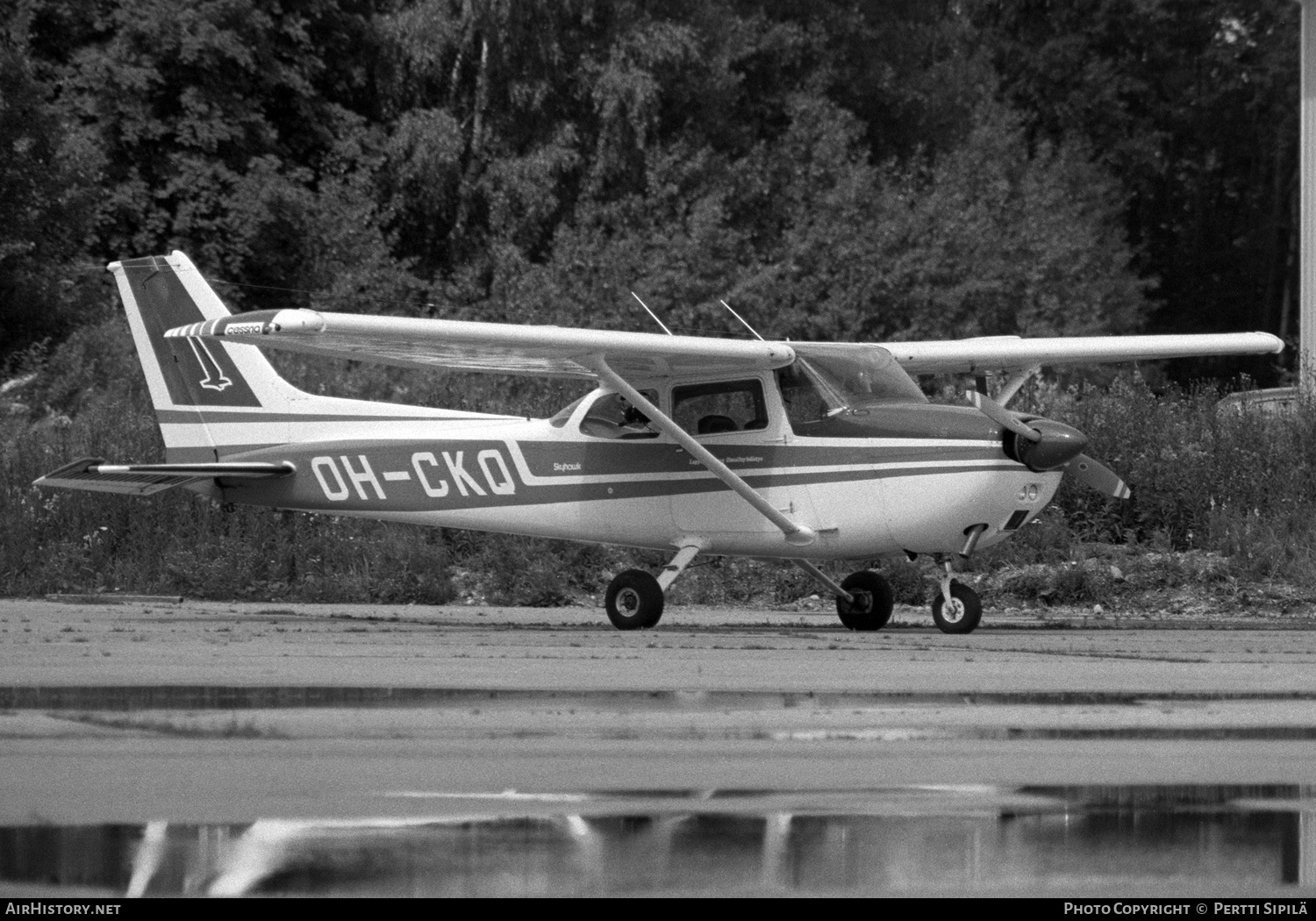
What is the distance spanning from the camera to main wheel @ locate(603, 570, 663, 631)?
14.0 meters

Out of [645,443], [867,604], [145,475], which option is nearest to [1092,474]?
[867,604]

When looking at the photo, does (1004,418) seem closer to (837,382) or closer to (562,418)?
(837,382)

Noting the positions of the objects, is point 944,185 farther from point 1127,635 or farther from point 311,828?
point 311,828

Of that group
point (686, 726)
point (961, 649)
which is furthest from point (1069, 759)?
point (961, 649)

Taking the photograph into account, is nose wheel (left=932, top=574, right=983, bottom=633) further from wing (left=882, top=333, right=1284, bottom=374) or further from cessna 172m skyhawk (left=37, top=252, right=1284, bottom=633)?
wing (left=882, top=333, right=1284, bottom=374)

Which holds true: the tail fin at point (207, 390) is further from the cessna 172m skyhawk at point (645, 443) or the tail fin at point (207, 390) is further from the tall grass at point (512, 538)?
the tall grass at point (512, 538)

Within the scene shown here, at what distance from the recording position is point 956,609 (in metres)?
13.5

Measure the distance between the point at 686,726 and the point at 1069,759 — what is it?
1.53 metres

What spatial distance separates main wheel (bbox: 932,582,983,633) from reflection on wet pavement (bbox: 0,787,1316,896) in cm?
750

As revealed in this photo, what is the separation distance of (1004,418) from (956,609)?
4.47 ft

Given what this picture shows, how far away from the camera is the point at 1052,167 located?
147ft

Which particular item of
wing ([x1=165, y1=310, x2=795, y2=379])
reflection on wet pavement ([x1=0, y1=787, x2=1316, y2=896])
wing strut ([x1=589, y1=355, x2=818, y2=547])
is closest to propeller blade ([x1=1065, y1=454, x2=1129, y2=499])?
wing strut ([x1=589, y1=355, x2=818, y2=547])

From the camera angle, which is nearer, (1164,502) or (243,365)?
(243,365)

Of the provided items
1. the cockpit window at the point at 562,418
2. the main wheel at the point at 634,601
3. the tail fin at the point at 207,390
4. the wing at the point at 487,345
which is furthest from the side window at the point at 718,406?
the tail fin at the point at 207,390
